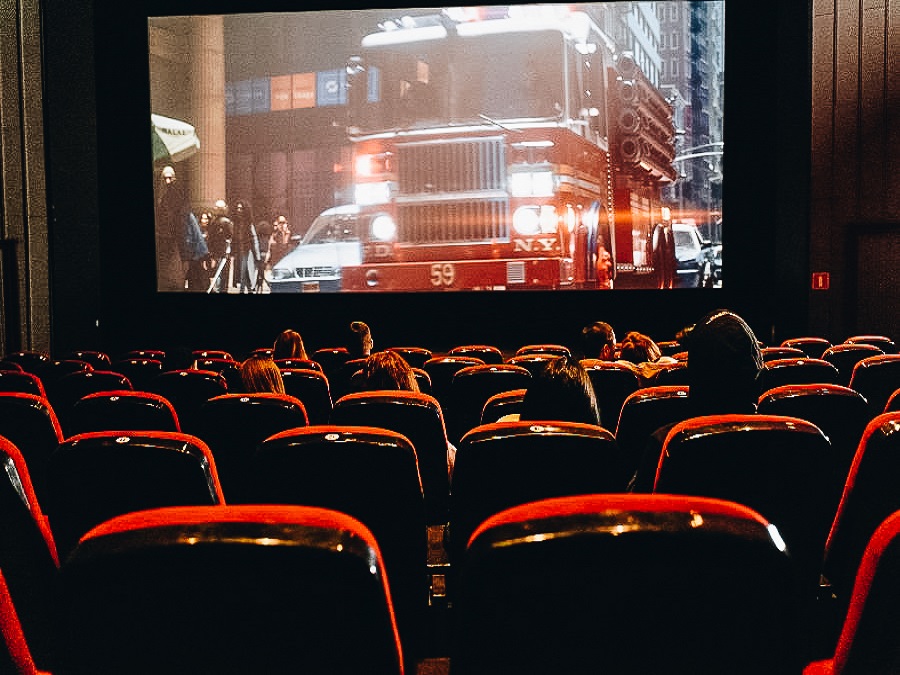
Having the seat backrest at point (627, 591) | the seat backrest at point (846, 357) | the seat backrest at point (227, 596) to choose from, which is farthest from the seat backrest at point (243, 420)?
the seat backrest at point (846, 357)

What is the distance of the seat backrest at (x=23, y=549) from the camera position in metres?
1.54

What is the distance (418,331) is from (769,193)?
5.30 m

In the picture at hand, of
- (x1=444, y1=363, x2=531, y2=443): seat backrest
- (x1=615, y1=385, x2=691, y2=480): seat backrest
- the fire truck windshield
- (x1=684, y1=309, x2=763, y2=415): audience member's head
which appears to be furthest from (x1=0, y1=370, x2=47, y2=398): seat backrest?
the fire truck windshield

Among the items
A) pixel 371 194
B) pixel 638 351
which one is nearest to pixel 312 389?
pixel 638 351

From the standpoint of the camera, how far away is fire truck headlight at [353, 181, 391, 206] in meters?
11.9

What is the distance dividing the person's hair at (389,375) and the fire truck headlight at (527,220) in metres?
8.04

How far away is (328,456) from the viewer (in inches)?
80.7

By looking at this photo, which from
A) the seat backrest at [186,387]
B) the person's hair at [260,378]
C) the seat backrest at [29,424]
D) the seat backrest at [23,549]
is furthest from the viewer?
the seat backrest at [186,387]

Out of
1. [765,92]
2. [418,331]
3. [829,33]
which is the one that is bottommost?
[418,331]

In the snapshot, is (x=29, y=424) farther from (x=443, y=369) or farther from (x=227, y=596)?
(x=443, y=369)

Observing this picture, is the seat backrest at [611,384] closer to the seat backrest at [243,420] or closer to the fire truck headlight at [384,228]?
the seat backrest at [243,420]

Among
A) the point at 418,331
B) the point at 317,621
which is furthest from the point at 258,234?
the point at 317,621

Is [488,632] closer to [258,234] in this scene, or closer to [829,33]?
[258,234]

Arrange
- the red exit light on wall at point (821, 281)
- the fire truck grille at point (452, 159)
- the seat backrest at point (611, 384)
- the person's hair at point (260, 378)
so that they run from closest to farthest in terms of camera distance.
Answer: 1. the person's hair at point (260, 378)
2. the seat backrest at point (611, 384)
3. the fire truck grille at point (452, 159)
4. the red exit light on wall at point (821, 281)
